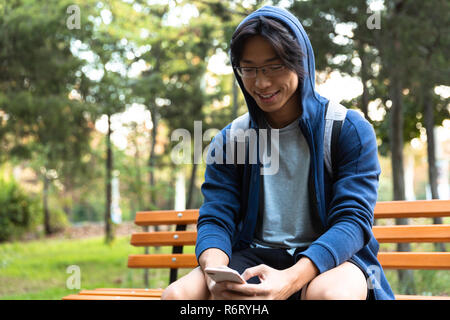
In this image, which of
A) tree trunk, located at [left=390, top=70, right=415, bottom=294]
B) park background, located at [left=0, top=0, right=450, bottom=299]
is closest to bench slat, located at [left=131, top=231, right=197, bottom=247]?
park background, located at [left=0, top=0, right=450, bottom=299]

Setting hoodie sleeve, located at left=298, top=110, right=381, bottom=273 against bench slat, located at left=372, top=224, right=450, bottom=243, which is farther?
bench slat, located at left=372, top=224, right=450, bottom=243

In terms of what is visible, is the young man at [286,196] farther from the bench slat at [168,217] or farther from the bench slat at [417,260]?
the bench slat at [168,217]

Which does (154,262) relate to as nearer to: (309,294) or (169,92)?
(309,294)

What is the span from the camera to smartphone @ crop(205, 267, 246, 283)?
67.3 inches

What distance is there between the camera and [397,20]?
5.14m

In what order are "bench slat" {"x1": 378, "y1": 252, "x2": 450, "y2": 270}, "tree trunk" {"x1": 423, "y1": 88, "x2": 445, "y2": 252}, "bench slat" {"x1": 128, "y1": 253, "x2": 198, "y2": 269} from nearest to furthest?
"bench slat" {"x1": 378, "y1": 252, "x2": 450, "y2": 270} < "bench slat" {"x1": 128, "y1": 253, "x2": 198, "y2": 269} < "tree trunk" {"x1": 423, "y1": 88, "x2": 445, "y2": 252}

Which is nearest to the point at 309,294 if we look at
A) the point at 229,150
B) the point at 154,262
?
the point at 229,150

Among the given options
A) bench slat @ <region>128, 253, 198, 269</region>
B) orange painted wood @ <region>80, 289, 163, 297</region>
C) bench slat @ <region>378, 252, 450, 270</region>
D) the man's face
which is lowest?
orange painted wood @ <region>80, 289, 163, 297</region>

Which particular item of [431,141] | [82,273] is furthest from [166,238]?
[82,273]

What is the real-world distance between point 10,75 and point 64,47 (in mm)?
1003

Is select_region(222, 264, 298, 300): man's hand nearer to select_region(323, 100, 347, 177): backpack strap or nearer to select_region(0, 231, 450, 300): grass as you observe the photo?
select_region(323, 100, 347, 177): backpack strap

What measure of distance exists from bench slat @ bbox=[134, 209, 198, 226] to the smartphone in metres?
1.41

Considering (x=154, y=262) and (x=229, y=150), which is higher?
(x=229, y=150)
